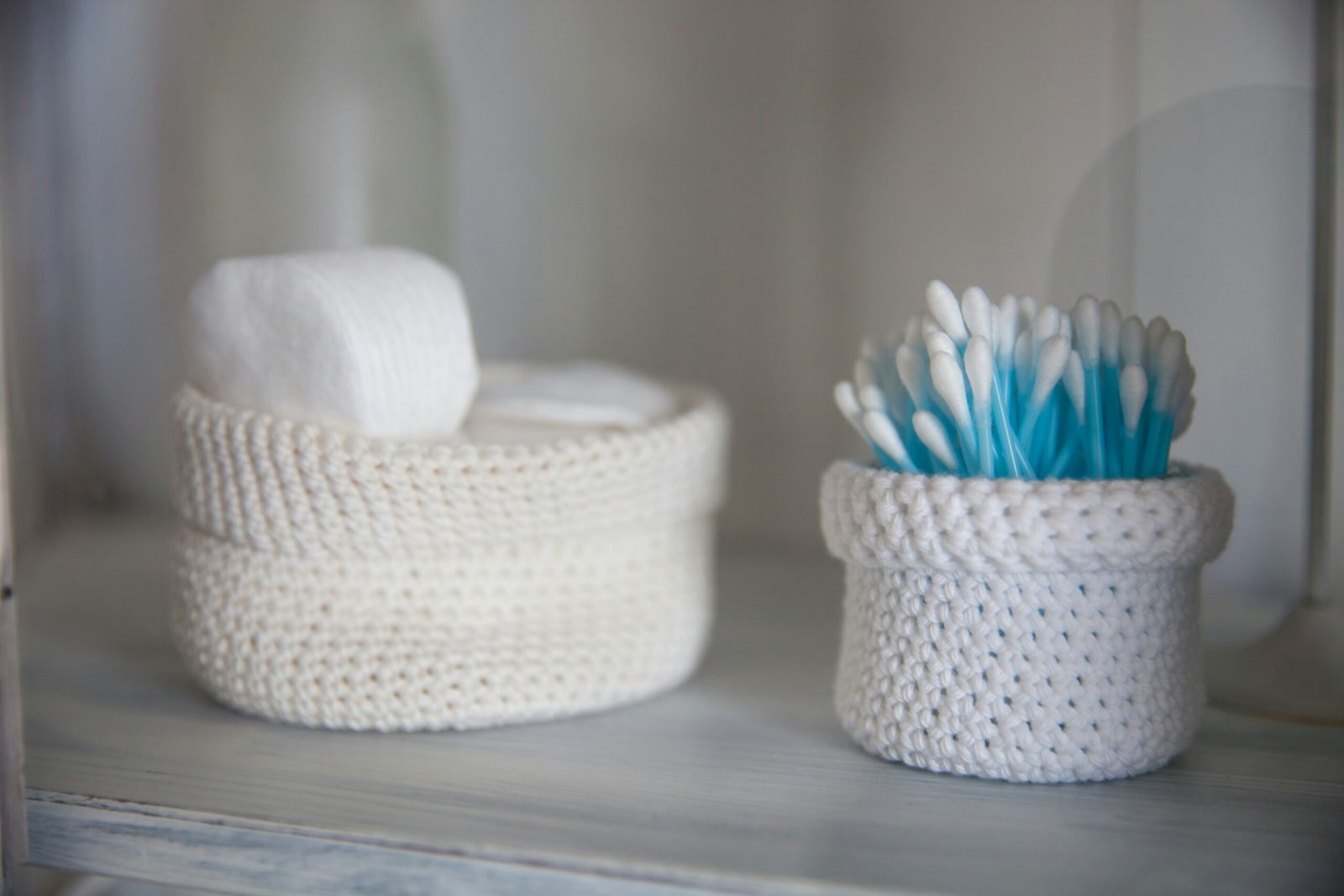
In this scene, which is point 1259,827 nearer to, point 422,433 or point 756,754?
point 756,754

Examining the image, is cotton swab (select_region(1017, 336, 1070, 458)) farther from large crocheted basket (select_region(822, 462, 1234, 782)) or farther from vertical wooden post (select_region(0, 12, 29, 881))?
vertical wooden post (select_region(0, 12, 29, 881))

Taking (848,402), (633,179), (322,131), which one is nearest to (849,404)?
(848,402)

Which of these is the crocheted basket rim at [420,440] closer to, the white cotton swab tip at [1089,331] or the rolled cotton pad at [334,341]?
the rolled cotton pad at [334,341]

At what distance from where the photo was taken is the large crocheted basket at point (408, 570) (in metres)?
0.40

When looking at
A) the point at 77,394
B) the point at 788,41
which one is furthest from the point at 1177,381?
the point at 77,394

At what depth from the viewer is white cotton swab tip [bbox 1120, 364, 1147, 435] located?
0.35 meters

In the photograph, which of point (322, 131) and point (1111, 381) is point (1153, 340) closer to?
point (1111, 381)

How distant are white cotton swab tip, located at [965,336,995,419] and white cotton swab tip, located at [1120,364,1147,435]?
0.04 metres

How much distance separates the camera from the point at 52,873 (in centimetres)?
54

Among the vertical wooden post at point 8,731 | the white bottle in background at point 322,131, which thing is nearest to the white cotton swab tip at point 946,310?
the vertical wooden post at point 8,731

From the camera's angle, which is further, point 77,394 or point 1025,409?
point 77,394

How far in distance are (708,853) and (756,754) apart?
3.4 inches

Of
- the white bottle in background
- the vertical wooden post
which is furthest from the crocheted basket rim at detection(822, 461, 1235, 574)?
the white bottle in background

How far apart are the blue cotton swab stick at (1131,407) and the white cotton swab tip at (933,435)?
53 millimetres
